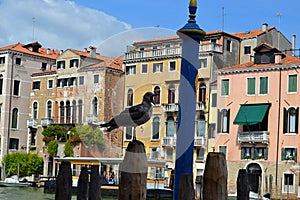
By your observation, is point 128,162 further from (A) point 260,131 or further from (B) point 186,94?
(A) point 260,131

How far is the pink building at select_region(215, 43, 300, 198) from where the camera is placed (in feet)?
64.5

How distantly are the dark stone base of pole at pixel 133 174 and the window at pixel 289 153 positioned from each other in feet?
53.3

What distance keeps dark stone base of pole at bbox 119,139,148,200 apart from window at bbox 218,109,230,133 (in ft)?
57.9

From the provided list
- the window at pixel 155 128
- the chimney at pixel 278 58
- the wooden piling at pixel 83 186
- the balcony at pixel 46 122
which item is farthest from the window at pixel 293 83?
the window at pixel 155 128

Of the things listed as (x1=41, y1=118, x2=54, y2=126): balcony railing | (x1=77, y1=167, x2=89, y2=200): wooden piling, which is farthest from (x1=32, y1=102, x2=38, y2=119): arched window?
(x1=77, y1=167, x2=89, y2=200): wooden piling

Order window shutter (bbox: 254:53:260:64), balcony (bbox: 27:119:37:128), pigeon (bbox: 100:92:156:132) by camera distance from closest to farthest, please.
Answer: pigeon (bbox: 100:92:156:132) → window shutter (bbox: 254:53:260:64) → balcony (bbox: 27:119:37:128)

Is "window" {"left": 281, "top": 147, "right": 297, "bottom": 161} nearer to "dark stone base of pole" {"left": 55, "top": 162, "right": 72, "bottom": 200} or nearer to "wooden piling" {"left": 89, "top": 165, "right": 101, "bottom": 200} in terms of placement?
"wooden piling" {"left": 89, "top": 165, "right": 101, "bottom": 200}

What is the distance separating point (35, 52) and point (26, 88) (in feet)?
5.78

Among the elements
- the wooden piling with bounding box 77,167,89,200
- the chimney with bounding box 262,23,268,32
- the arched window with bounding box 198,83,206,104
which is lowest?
the wooden piling with bounding box 77,167,89,200

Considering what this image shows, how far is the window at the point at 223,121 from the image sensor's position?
21344 mm

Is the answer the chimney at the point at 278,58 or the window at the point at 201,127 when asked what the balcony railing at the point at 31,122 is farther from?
the chimney at the point at 278,58

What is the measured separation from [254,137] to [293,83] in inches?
76.8

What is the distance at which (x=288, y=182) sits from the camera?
19562 mm

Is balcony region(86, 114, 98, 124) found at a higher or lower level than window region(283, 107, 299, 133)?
lower
